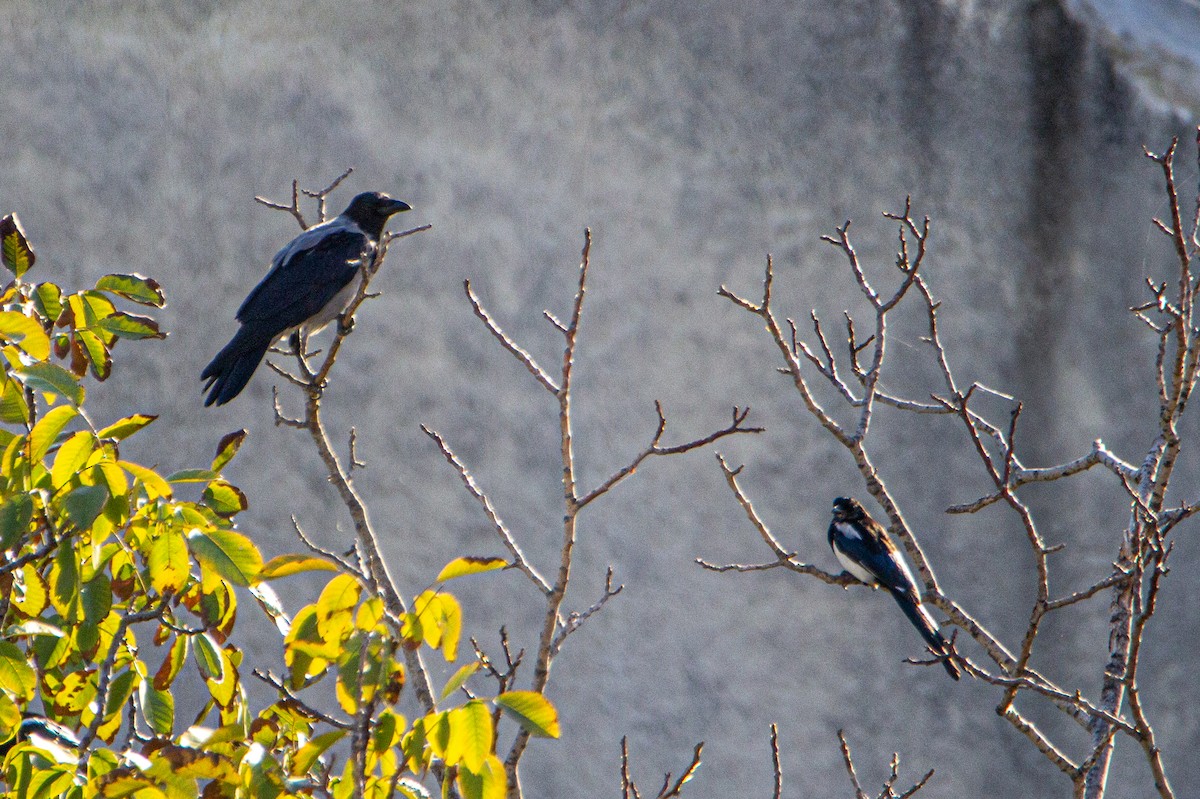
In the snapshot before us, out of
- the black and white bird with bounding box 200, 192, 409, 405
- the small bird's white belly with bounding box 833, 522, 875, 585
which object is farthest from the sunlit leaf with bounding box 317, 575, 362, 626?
the small bird's white belly with bounding box 833, 522, 875, 585

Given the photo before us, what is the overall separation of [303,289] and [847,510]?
1.73 meters

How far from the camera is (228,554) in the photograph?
166 cm

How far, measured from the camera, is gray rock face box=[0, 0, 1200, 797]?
13.8ft

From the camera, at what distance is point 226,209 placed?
168 inches

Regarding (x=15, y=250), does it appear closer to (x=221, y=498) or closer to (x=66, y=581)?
(x=221, y=498)

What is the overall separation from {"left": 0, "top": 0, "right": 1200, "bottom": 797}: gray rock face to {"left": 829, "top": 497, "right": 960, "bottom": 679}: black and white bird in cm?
45

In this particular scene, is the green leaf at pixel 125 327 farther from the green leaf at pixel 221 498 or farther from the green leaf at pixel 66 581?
the green leaf at pixel 66 581

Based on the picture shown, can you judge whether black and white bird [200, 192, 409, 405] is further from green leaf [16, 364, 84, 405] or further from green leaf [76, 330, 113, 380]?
green leaf [16, 364, 84, 405]

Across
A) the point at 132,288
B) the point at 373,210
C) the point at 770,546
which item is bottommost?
the point at 132,288

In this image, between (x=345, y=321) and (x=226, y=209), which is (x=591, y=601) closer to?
(x=345, y=321)

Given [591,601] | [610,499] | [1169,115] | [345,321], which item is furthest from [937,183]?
[345,321]

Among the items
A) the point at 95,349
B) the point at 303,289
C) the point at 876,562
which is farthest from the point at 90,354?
the point at 876,562

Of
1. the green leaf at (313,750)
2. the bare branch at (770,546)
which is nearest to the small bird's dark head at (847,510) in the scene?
the bare branch at (770,546)

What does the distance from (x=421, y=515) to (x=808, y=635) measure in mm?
1313
